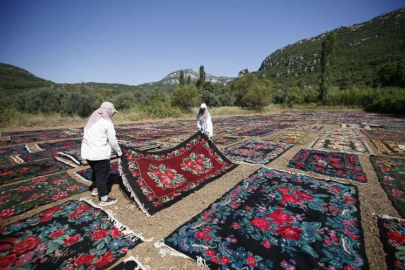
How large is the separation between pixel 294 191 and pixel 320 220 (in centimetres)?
86

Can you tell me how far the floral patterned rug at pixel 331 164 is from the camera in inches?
165

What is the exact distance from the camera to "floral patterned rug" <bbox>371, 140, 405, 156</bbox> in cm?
568

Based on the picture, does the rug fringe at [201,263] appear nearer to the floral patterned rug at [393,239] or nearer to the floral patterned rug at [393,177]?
the floral patterned rug at [393,239]

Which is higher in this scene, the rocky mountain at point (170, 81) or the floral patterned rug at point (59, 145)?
the rocky mountain at point (170, 81)

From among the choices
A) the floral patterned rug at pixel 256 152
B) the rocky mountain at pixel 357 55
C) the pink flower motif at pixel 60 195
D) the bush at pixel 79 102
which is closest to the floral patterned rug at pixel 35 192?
the pink flower motif at pixel 60 195

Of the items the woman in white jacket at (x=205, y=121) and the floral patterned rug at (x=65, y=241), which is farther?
the woman in white jacket at (x=205, y=121)

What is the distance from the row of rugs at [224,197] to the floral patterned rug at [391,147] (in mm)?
941

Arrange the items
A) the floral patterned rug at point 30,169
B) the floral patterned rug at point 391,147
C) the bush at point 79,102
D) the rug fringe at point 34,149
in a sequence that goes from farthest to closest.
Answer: the bush at point 79,102, the rug fringe at point 34,149, the floral patterned rug at point 391,147, the floral patterned rug at point 30,169

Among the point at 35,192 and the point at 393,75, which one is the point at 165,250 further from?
the point at 393,75

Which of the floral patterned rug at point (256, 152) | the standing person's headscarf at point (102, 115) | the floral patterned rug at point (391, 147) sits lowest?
the floral patterned rug at point (391, 147)

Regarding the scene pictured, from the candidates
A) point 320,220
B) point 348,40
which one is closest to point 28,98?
point 320,220

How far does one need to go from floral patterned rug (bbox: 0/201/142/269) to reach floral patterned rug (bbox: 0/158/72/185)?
88.9 inches

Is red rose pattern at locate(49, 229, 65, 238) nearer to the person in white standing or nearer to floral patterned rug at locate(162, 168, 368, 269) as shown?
the person in white standing

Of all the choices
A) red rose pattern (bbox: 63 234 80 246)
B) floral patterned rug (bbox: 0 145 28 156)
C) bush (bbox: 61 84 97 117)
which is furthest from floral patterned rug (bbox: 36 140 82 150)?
bush (bbox: 61 84 97 117)
